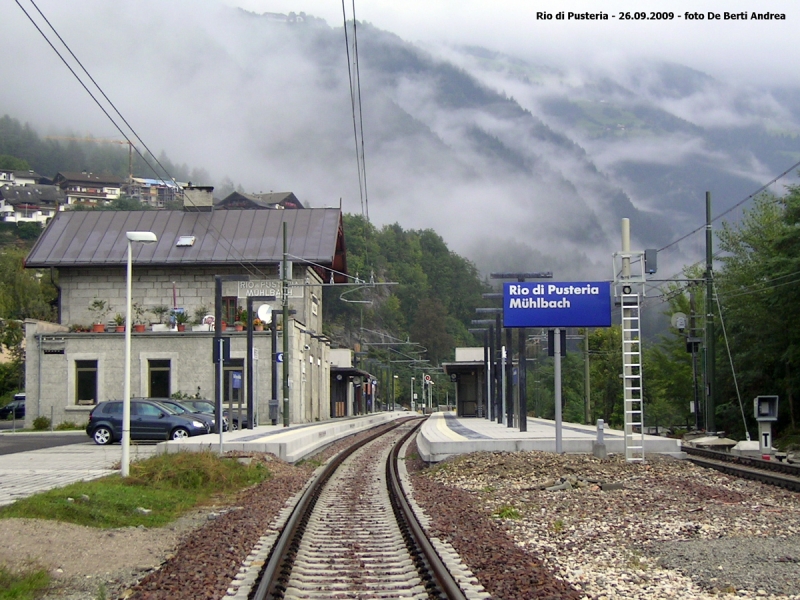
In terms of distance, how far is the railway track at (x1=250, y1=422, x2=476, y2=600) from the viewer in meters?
7.44

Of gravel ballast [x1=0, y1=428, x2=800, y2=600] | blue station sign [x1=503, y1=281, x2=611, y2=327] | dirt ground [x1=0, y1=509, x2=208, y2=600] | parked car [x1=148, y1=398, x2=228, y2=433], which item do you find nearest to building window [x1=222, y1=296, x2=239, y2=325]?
parked car [x1=148, y1=398, x2=228, y2=433]

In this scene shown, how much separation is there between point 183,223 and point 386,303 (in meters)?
97.3

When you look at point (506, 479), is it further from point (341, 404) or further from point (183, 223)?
point (341, 404)

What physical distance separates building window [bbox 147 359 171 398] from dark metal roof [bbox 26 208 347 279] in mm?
6190

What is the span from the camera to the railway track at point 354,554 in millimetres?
7441

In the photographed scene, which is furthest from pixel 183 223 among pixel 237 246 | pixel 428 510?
pixel 428 510

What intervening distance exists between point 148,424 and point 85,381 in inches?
641

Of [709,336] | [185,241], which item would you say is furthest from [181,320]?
[709,336]

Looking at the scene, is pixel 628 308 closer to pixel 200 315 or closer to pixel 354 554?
pixel 354 554

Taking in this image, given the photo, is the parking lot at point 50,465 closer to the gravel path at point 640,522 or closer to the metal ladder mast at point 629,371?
the gravel path at point 640,522

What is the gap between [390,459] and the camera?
23266mm

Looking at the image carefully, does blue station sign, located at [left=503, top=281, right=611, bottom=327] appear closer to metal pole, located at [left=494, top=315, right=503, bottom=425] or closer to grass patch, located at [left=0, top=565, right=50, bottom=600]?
grass patch, located at [left=0, top=565, right=50, bottom=600]

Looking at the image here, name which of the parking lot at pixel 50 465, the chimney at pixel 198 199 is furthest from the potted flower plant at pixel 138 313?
the parking lot at pixel 50 465

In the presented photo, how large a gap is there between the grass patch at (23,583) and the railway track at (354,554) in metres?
1.92
